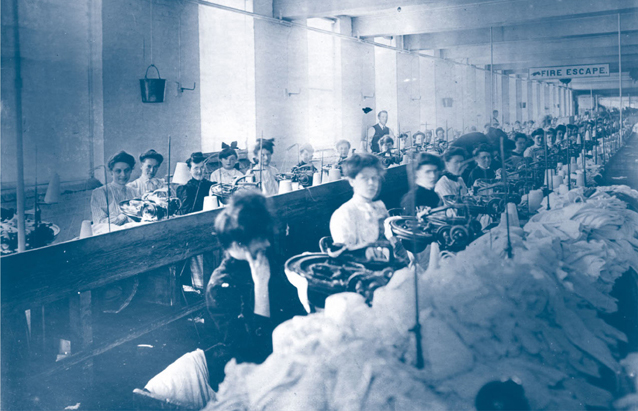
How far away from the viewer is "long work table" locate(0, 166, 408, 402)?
1.39 meters

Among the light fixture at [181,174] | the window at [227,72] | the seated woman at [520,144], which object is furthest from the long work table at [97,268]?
the seated woman at [520,144]

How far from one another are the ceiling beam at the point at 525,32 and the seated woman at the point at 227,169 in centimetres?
104

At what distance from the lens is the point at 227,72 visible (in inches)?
97.2

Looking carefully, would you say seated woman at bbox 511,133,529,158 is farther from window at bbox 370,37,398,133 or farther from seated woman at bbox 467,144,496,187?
window at bbox 370,37,398,133

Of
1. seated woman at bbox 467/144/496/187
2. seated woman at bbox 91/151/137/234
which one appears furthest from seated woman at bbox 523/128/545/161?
seated woman at bbox 91/151/137/234

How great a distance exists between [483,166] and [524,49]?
137 centimetres

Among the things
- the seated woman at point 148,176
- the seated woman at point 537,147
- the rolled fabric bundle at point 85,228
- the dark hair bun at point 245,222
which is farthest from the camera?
the seated woman at point 537,147

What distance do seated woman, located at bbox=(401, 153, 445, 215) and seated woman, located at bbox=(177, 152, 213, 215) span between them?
71 cm

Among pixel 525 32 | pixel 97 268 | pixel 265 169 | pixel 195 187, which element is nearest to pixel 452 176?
pixel 265 169

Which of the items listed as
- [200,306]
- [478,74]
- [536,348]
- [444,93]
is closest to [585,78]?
[478,74]

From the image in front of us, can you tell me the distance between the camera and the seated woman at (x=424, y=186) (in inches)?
69.0

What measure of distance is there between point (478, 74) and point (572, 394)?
187 centimetres

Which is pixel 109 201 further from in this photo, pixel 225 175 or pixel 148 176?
pixel 148 176

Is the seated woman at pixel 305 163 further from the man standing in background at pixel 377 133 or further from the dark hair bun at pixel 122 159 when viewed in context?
the dark hair bun at pixel 122 159
